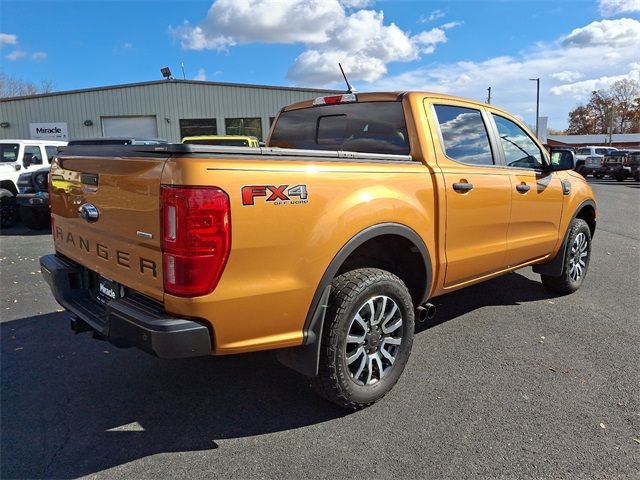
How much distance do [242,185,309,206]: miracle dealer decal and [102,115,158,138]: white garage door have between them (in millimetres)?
24415

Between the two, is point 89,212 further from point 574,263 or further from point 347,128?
point 574,263

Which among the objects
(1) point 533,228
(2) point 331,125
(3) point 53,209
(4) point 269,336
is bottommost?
(4) point 269,336

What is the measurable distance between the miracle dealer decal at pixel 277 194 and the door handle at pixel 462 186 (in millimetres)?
1424

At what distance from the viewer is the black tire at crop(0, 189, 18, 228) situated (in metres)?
10.2

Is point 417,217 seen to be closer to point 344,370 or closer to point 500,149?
point 344,370

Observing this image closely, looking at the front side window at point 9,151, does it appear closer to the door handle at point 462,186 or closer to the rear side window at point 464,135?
the rear side window at point 464,135

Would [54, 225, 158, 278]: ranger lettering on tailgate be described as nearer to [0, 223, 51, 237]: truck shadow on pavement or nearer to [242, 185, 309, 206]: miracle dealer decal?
[242, 185, 309, 206]: miracle dealer decal

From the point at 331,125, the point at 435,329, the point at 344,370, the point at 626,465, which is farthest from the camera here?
the point at 435,329

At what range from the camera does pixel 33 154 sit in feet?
36.2

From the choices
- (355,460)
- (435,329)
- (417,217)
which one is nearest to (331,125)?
(417,217)

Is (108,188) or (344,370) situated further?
(344,370)

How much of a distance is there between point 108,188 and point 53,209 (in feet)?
3.61

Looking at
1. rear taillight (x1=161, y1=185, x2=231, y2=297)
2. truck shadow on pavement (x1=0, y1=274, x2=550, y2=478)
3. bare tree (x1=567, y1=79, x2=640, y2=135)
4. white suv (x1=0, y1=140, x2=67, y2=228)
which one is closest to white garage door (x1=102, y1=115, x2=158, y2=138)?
white suv (x1=0, y1=140, x2=67, y2=228)

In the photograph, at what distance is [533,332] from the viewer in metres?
→ 4.28
